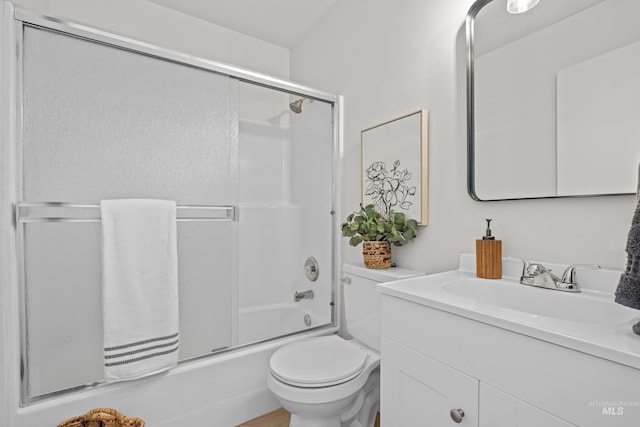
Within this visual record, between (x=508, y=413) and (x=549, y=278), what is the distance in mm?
467

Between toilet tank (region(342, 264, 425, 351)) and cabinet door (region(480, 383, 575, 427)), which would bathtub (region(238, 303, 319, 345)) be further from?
cabinet door (region(480, 383, 575, 427))

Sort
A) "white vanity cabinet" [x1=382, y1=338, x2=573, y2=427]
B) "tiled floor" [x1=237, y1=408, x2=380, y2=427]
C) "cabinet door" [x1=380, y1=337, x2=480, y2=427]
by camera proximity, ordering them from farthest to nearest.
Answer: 1. "tiled floor" [x1=237, y1=408, x2=380, y2=427]
2. "cabinet door" [x1=380, y1=337, x2=480, y2=427]
3. "white vanity cabinet" [x1=382, y1=338, x2=573, y2=427]

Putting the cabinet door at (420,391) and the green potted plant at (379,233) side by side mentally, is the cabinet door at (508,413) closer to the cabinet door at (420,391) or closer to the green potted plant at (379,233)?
the cabinet door at (420,391)

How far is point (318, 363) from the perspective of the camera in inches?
54.2

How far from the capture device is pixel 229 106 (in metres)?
1.64

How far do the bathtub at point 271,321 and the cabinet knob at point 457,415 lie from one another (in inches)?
45.5

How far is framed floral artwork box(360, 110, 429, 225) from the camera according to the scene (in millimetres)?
1446

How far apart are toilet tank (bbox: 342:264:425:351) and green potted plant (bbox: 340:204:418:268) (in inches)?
2.3

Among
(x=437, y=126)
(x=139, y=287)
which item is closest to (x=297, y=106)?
(x=437, y=126)

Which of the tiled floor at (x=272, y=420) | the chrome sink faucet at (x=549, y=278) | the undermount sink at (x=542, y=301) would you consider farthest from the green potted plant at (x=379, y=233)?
the tiled floor at (x=272, y=420)

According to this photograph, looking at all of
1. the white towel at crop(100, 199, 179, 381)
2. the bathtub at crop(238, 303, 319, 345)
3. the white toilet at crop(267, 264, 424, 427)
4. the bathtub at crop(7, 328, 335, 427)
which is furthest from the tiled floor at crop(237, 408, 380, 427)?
the white towel at crop(100, 199, 179, 381)

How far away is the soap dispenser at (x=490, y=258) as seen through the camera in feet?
3.62

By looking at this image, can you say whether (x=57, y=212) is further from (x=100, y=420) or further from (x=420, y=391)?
(x=420, y=391)

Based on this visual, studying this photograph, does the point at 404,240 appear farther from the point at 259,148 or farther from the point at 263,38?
the point at 263,38
